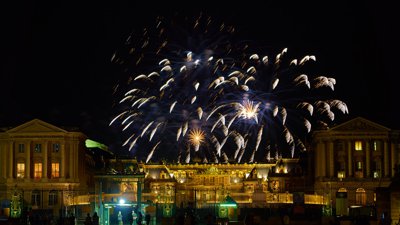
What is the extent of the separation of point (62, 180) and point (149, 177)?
21968mm

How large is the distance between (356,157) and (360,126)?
451cm

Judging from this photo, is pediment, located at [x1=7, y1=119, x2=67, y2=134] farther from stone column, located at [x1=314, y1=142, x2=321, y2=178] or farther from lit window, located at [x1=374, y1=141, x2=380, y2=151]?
lit window, located at [x1=374, y1=141, x2=380, y2=151]

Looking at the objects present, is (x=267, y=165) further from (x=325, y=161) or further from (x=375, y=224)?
(x=375, y=224)

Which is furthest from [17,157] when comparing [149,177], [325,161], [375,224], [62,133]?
[375,224]

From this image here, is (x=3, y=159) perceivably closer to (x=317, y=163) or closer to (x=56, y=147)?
(x=56, y=147)

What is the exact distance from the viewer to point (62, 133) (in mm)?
106375

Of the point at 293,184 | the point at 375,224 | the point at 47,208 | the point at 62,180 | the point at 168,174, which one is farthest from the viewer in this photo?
the point at 168,174

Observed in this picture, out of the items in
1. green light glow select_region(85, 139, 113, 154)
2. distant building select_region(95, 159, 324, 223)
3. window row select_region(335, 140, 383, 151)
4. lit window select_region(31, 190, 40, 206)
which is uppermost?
green light glow select_region(85, 139, 113, 154)

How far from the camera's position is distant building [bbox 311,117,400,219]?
342 feet

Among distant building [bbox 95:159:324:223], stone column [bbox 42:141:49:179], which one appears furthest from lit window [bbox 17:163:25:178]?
distant building [bbox 95:159:324:223]

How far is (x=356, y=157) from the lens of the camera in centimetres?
10725

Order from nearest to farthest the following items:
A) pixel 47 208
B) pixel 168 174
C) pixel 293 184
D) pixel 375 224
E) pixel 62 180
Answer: pixel 375 224, pixel 47 208, pixel 62 180, pixel 293 184, pixel 168 174

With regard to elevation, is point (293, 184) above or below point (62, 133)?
below

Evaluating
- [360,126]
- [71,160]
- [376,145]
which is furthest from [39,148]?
[376,145]
